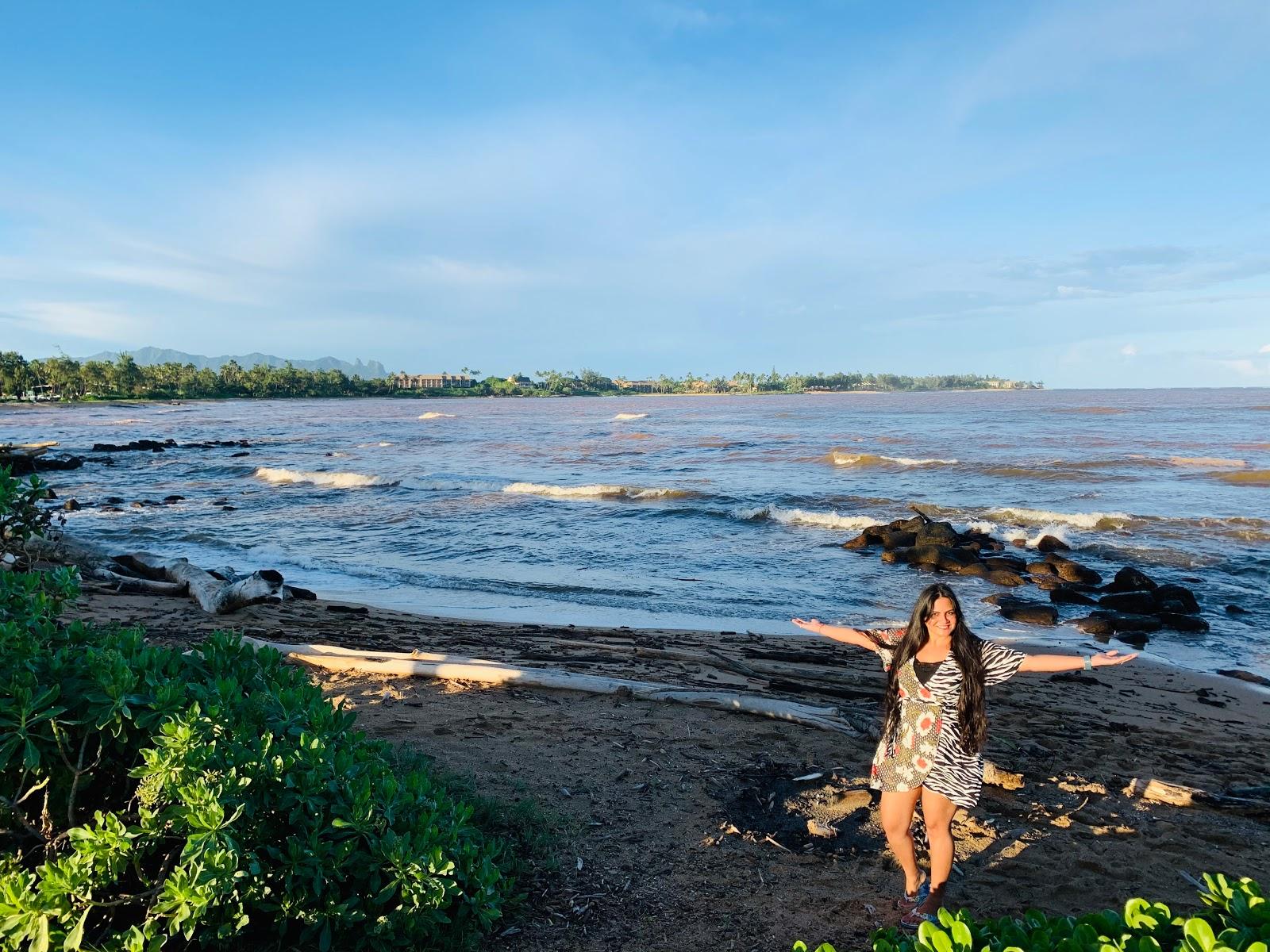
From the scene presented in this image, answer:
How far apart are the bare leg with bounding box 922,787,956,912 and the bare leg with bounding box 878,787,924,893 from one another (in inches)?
3.0

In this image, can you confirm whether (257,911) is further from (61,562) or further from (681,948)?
(61,562)

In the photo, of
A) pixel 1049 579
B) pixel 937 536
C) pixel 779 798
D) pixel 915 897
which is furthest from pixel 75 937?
pixel 937 536

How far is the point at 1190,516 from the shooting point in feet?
60.8

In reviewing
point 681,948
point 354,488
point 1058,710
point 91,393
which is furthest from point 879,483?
point 91,393

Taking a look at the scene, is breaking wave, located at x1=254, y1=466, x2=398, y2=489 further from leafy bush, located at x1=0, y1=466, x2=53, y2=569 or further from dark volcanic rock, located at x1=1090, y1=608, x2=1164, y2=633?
leafy bush, located at x1=0, y1=466, x2=53, y2=569

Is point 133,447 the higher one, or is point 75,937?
point 75,937

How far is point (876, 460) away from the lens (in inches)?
1249

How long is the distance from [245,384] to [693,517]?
127549 millimetres

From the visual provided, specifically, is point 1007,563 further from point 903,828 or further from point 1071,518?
point 903,828

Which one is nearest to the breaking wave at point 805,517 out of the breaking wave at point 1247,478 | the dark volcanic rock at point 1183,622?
the dark volcanic rock at point 1183,622

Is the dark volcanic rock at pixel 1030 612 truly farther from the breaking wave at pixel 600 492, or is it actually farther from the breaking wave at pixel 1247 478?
the breaking wave at pixel 1247 478

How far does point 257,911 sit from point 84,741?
34.8 inches

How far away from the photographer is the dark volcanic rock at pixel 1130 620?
10625 millimetres

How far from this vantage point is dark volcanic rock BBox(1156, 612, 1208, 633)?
10578mm
